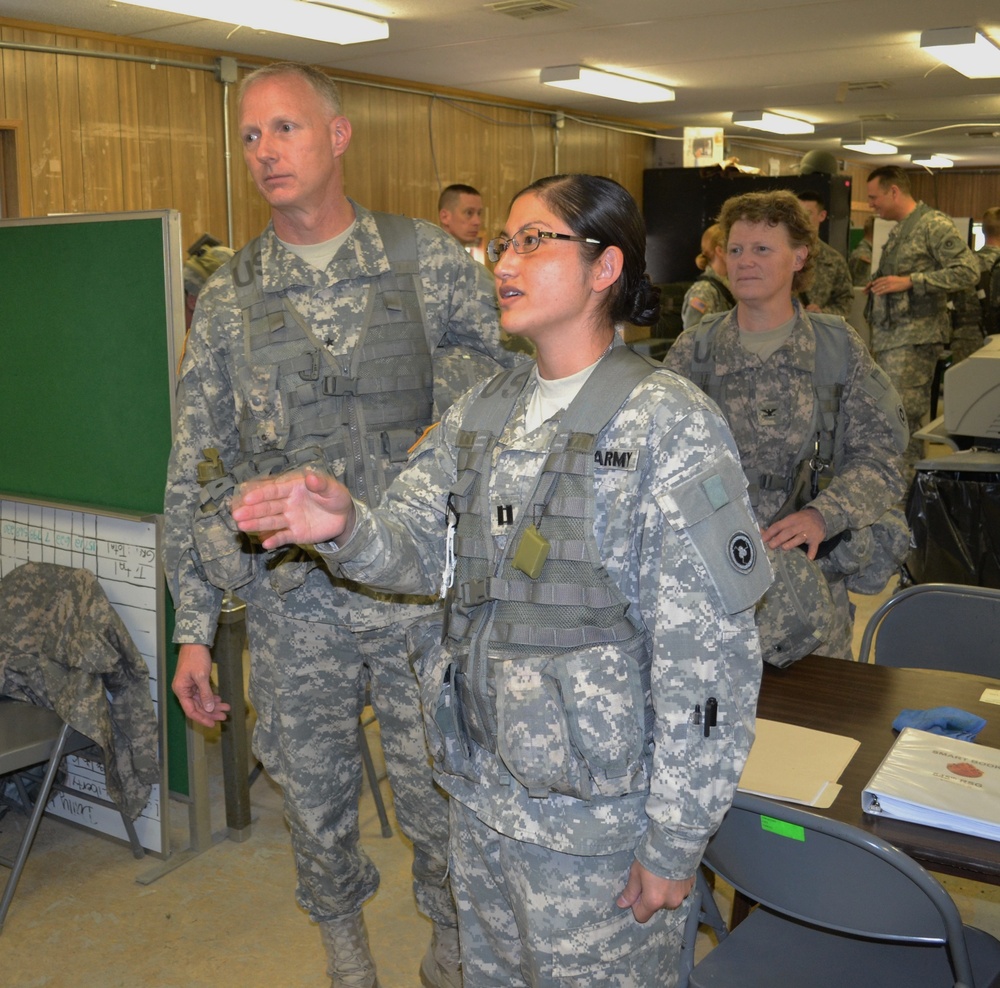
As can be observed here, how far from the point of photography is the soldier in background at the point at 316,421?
2086 mm

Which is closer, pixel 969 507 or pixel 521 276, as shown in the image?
pixel 521 276

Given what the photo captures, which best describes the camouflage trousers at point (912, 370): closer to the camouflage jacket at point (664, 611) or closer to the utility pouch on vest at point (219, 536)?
the utility pouch on vest at point (219, 536)

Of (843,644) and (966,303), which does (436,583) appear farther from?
(966,303)

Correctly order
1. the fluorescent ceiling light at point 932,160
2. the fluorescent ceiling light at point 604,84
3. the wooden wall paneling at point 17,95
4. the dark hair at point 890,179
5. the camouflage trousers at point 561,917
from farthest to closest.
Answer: the fluorescent ceiling light at point 932,160 → the fluorescent ceiling light at point 604,84 → the dark hair at point 890,179 → the wooden wall paneling at point 17,95 → the camouflage trousers at point 561,917

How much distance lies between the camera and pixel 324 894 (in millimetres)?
2252

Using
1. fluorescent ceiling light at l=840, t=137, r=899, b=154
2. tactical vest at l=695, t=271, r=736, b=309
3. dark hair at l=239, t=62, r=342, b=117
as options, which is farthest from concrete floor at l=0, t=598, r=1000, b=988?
fluorescent ceiling light at l=840, t=137, r=899, b=154

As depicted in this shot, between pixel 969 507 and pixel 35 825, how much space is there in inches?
135

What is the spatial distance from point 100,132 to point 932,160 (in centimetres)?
1317

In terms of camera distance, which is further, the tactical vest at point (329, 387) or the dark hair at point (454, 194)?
the dark hair at point (454, 194)

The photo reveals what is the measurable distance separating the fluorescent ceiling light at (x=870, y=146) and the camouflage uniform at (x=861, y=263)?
2002mm

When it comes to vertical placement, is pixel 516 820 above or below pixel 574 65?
below

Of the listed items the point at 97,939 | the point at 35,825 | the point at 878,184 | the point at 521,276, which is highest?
the point at 878,184

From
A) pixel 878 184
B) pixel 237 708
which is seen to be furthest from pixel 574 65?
pixel 237 708

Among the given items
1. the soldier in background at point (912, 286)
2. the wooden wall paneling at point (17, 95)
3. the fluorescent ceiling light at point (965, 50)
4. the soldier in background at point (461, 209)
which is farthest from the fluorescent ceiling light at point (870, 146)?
the wooden wall paneling at point (17, 95)
